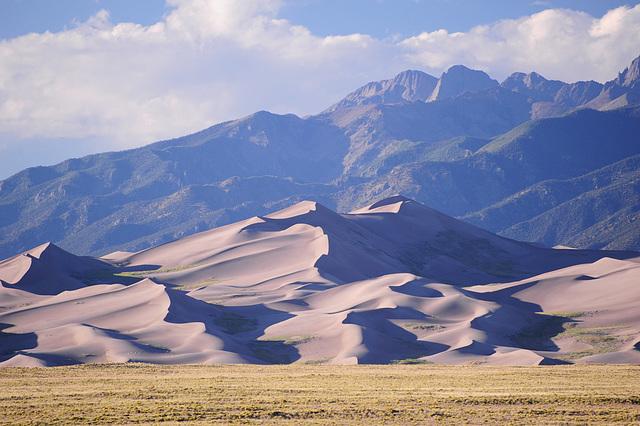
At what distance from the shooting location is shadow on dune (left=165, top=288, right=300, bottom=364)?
3802 inches

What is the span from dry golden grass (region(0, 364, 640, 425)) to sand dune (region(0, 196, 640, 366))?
24.8 metres

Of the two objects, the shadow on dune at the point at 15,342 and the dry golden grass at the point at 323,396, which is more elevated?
the shadow on dune at the point at 15,342

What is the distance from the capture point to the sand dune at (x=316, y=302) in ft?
307

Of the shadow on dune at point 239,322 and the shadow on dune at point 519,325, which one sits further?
the shadow on dune at point 519,325

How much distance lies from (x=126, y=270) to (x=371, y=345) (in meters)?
86.2

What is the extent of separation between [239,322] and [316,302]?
13.1 meters

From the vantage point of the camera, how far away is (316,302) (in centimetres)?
12425

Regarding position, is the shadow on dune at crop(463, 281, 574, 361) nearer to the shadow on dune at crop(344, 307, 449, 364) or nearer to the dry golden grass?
the shadow on dune at crop(344, 307, 449, 364)

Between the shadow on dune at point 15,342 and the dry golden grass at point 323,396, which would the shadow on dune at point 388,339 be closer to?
the dry golden grass at point 323,396

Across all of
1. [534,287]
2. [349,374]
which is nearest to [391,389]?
[349,374]

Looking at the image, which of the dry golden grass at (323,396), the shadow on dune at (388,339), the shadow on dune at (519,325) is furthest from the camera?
the shadow on dune at (519,325)

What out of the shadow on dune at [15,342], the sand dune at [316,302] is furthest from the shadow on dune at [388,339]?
the shadow on dune at [15,342]

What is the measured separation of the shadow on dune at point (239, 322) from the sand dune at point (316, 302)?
Answer: 11.2 inches

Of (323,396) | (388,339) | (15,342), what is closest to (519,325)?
(388,339)
